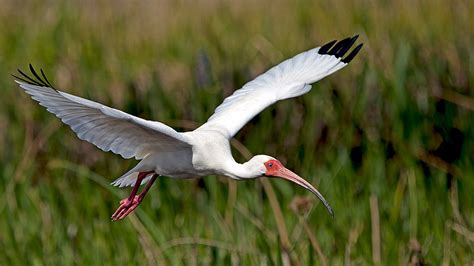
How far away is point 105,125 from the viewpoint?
479 cm

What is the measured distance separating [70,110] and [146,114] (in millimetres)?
2568

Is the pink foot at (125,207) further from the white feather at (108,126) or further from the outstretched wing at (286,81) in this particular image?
the outstretched wing at (286,81)

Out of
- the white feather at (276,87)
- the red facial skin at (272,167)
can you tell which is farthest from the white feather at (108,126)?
the white feather at (276,87)

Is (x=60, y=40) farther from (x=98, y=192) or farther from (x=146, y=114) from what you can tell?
(x=98, y=192)

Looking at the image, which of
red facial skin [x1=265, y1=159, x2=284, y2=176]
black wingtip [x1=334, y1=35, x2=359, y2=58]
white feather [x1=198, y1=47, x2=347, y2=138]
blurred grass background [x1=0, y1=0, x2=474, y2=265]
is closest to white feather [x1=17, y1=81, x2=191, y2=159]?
red facial skin [x1=265, y1=159, x2=284, y2=176]

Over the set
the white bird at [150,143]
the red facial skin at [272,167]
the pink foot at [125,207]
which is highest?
the white bird at [150,143]

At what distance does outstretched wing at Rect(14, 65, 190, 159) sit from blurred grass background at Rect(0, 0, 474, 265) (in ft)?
2.01

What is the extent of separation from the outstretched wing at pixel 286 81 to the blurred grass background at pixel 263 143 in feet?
1.48

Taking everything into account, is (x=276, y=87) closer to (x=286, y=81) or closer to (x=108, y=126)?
(x=286, y=81)

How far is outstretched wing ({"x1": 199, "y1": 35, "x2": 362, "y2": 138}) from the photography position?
18.1ft

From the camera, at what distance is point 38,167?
7035 mm

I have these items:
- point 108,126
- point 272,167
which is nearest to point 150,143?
point 108,126

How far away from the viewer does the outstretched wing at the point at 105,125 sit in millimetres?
4504

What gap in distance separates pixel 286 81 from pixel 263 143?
Answer: 1.26 metres
